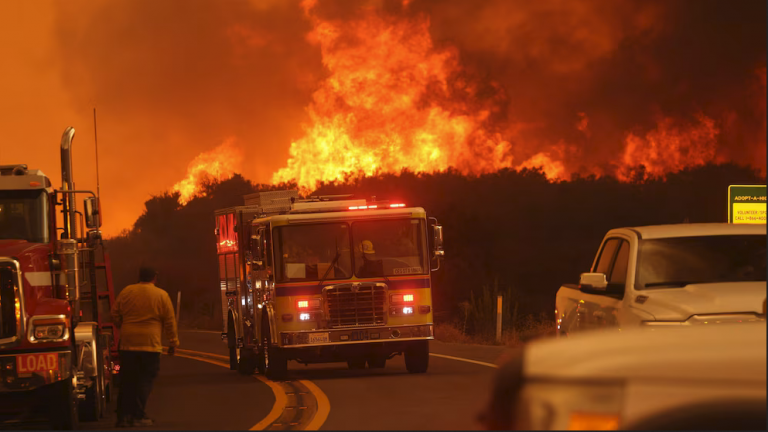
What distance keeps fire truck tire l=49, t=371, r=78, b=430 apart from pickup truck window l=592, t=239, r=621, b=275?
602 centimetres

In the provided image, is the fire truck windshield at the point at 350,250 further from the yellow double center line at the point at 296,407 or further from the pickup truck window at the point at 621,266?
the pickup truck window at the point at 621,266

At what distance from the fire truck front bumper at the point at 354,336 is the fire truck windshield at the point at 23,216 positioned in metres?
5.16

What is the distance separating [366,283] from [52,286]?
6159mm

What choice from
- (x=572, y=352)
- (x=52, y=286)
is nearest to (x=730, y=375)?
(x=572, y=352)

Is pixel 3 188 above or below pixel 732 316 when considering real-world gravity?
above

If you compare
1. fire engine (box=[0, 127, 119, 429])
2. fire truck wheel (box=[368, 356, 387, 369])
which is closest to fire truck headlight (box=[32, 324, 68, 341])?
fire engine (box=[0, 127, 119, 429])

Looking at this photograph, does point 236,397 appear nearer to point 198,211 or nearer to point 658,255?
point 658,255

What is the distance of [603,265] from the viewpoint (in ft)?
40.9

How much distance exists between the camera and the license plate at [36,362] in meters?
11.4

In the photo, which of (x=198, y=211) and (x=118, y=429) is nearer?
(x=118, y=429)

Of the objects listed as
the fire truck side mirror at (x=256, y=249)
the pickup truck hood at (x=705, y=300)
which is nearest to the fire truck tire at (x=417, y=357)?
the fire truck side mirror at (x=256, y=249)

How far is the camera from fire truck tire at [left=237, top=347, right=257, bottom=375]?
62.2ft

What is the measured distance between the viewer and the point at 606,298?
11.0 m


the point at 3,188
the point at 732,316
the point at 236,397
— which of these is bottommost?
the point at 236,397
